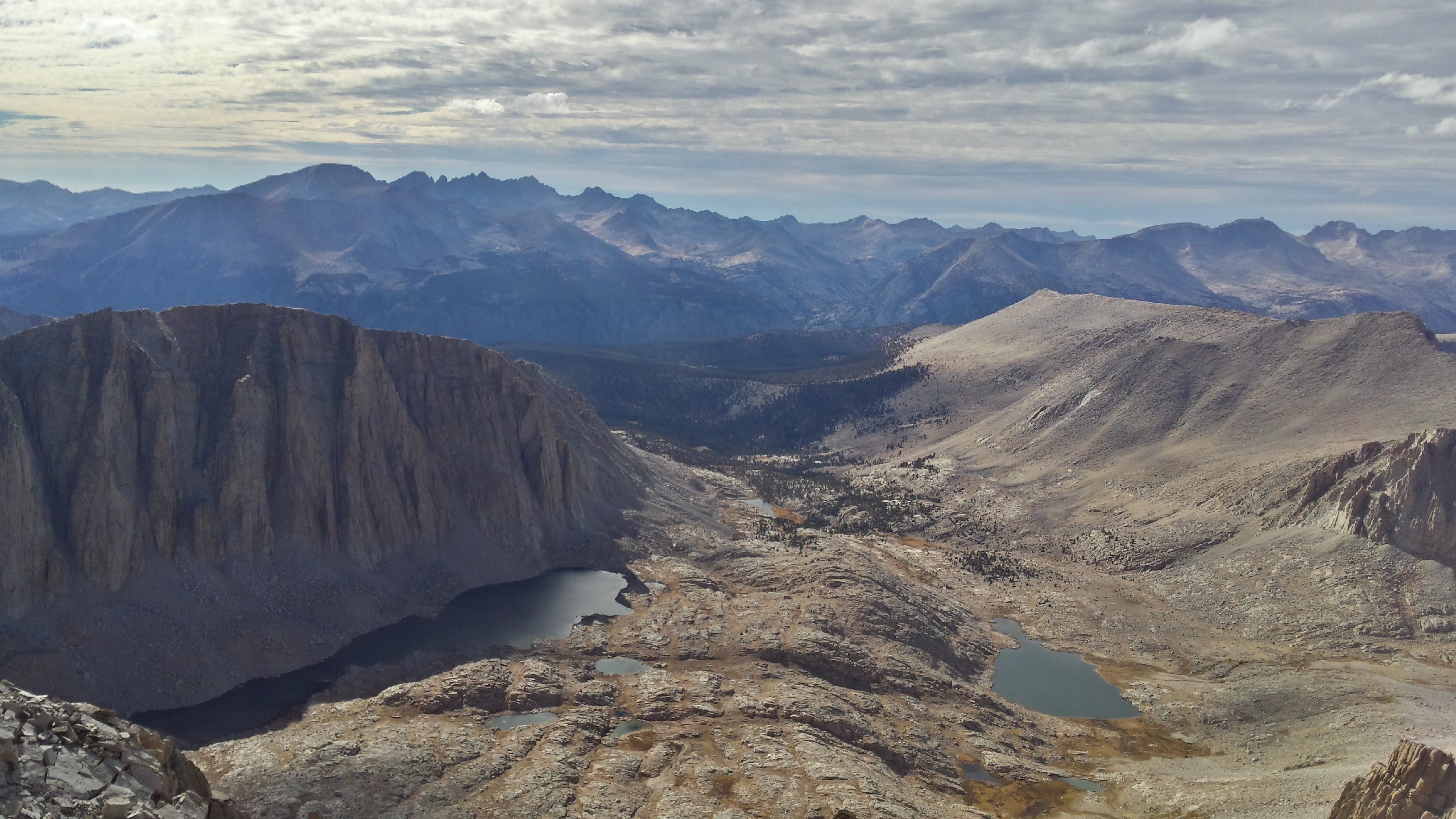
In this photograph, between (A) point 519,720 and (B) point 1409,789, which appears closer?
(B) point 1409,789


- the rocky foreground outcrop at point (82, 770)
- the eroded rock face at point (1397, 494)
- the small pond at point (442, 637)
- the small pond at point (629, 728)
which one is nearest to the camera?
the rocky foreground outcrop at point (82, 770)

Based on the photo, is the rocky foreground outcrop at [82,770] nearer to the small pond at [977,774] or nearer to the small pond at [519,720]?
the small pond at [519,720]

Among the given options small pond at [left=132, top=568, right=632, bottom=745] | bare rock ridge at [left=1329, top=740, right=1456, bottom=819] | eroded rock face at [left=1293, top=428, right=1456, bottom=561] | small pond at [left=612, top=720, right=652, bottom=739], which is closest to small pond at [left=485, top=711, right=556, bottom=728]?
small pond at [left=612, top=720, right=652, bottom=739]

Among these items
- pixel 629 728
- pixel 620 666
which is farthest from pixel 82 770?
pixel 620 666

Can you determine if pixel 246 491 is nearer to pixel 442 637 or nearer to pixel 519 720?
pixel 442 637

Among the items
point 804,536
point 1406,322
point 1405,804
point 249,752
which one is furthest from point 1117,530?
point 249,752

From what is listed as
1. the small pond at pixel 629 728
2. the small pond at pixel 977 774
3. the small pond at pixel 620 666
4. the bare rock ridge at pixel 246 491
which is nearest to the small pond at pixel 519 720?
the small pond at pixel 629 728

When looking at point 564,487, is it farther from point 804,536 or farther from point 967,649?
point 967,649
